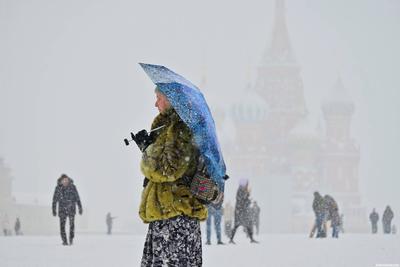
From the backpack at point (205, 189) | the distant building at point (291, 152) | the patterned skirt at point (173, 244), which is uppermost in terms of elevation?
the distant building at point (291, 152)

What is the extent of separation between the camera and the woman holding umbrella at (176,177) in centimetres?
589

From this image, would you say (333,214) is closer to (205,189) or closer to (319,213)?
(319,213)

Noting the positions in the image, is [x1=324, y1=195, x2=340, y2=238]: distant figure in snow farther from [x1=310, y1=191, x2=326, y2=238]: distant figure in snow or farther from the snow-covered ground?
the snow-covered ground

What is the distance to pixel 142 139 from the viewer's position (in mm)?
5973

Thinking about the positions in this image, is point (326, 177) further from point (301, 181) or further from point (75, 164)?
point (75, 164)

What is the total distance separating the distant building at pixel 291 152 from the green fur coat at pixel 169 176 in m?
79.2

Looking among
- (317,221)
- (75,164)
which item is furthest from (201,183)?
(75,164)

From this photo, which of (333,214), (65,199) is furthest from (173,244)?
(333,214)

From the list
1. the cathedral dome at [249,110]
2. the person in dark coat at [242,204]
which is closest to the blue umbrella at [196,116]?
the person in dark coat at [242,204]

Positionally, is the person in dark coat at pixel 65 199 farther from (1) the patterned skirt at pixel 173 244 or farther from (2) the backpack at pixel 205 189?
(2) the backpack at pixel 205 189

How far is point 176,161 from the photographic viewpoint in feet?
19.3

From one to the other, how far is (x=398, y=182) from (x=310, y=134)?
78318mm

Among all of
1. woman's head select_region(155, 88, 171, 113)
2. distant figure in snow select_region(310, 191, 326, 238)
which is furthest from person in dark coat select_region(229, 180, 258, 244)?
woman's head select_region(155, 88, 171, 113)

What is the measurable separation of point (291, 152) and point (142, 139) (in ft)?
304
